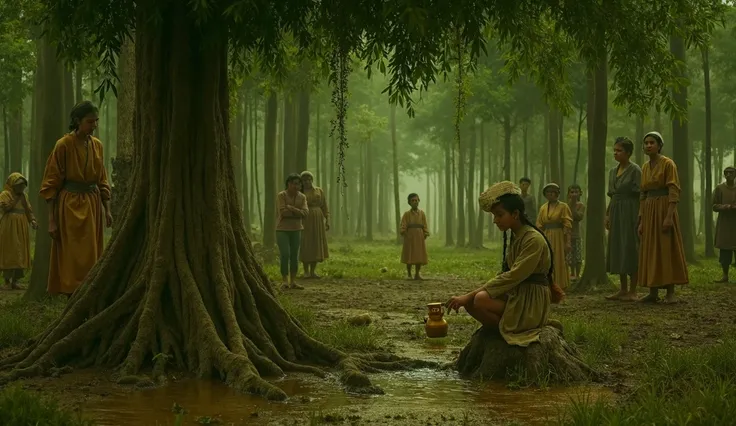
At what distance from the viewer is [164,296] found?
6992 mm

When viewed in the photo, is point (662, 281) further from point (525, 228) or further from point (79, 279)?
point (79, 279)

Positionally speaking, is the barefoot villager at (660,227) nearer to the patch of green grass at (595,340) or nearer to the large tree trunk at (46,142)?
the patch of green grass at (595,340)

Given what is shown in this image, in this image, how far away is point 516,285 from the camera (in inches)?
260

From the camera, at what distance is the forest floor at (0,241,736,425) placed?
4965mm

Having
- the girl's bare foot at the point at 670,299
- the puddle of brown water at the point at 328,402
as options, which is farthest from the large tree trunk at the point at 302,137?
the puddle of brown water at the point at 328,402

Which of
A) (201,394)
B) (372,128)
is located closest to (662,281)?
(201,394)

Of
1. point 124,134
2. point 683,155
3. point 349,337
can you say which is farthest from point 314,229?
point 349,337

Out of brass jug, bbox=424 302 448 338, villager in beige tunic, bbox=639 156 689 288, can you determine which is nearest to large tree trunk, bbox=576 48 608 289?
villager in beige tunic, bbox=639 156 689 288

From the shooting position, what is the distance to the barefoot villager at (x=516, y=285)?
656cm

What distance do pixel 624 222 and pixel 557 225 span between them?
1.70m

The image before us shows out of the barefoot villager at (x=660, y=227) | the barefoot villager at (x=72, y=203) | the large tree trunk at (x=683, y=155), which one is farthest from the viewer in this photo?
the large tree trunk at (x=683, y=155)

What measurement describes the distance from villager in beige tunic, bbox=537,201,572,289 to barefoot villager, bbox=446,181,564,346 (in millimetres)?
7310

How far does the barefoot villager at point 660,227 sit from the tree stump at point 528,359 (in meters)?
5.31

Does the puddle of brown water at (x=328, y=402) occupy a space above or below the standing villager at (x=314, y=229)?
below
